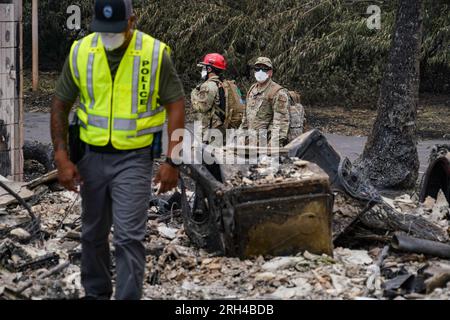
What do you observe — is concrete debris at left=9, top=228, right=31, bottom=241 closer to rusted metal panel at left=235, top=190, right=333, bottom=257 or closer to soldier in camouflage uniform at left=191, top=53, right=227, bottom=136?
rusted metal panel at left=235, top=190, right=333, bottom=257

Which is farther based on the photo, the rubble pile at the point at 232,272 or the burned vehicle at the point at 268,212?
the burned vehicle at the point at 268,212

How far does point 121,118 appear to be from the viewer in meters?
4.88

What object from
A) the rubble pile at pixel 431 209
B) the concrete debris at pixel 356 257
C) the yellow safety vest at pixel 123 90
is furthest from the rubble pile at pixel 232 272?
the yellow safety vest at pixel 123 90

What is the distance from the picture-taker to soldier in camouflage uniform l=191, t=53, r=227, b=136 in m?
9.65

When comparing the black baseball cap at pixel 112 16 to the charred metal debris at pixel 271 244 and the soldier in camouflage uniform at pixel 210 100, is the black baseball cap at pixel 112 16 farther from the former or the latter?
the soldier in camouflage uniform at pixel 210 100

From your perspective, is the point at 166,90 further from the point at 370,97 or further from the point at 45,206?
the point at 370,97

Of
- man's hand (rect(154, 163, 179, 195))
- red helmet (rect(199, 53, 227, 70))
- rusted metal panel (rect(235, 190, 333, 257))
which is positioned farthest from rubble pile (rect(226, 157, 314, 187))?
red helmet (rect(199, 53, 227, 70))

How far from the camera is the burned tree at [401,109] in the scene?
11562 mm

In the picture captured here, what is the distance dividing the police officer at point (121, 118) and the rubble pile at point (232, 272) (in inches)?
25.2

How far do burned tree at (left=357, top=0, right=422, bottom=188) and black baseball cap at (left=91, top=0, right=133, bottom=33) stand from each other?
23.6 ft

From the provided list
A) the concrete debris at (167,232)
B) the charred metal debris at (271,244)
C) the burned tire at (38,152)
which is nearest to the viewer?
the charred metal debris at (271,244)
